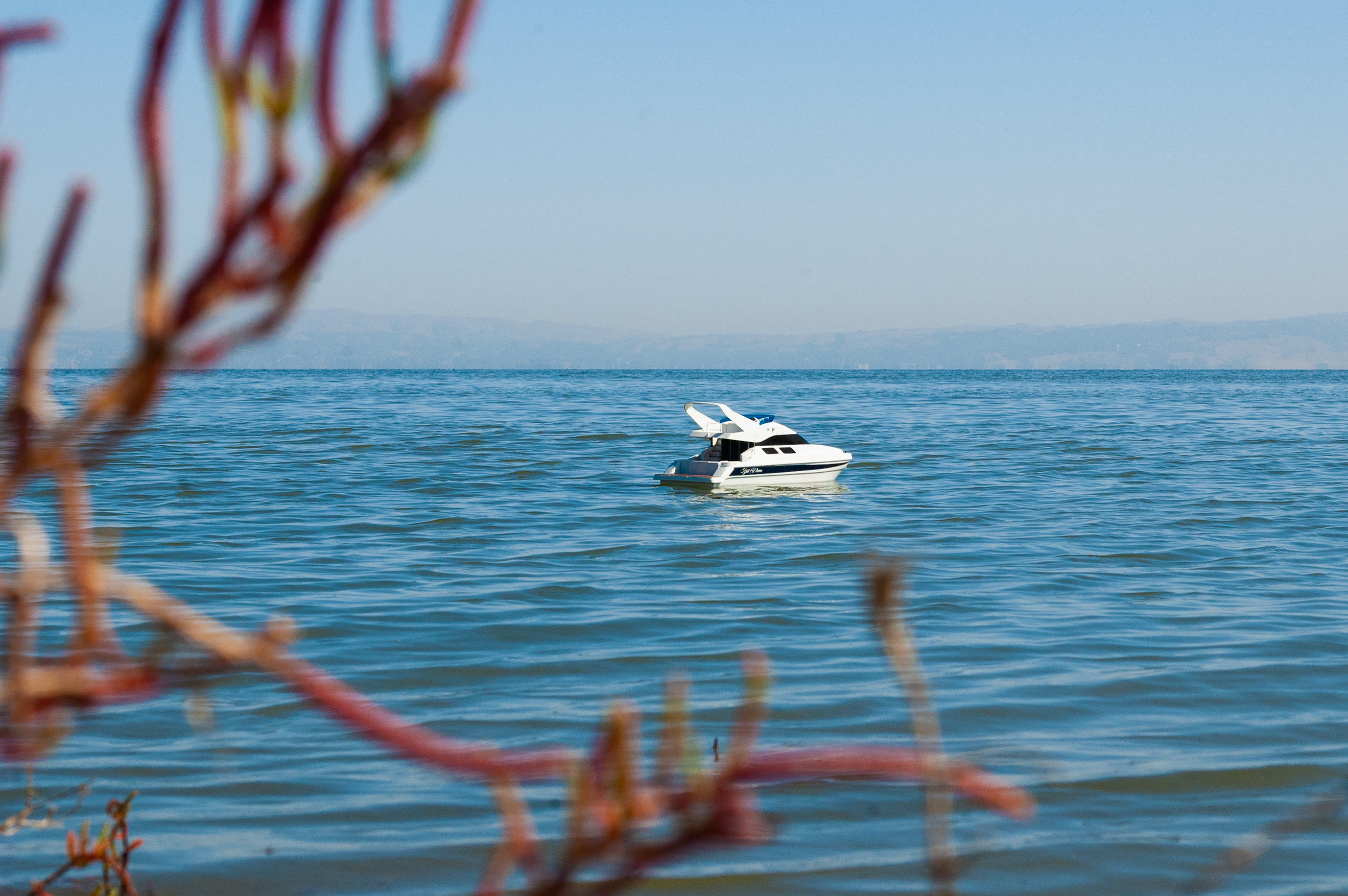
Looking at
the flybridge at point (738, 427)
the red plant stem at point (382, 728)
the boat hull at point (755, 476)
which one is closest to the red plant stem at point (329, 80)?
the red plant stem at point (382, 728)

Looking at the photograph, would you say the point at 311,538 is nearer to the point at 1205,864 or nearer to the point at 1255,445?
the point at 1205,864

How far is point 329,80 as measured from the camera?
1152mm

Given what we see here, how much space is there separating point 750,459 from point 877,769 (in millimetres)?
23020

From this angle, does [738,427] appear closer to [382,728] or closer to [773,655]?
[773,655]

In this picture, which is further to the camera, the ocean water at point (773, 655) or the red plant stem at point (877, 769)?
the ocean water at point (773, 655)

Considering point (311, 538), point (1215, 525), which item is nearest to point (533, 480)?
point (311, 538)

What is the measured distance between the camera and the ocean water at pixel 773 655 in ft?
20.6

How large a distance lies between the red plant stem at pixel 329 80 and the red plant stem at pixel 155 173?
12 centimetres

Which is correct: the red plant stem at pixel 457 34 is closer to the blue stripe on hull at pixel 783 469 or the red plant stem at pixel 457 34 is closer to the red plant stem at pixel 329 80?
the red plant stem at pixel 329 80

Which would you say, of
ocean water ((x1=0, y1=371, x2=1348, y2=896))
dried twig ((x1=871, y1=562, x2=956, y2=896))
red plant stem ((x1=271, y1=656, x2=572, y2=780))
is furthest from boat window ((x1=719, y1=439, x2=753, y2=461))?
red plant stem ((x1=271, y1=656, x2=572, y2=780))

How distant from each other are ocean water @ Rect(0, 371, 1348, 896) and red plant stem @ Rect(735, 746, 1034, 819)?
0.21 m

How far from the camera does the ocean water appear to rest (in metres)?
6.29

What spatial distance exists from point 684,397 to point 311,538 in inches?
2966

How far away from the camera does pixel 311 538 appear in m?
17.6
